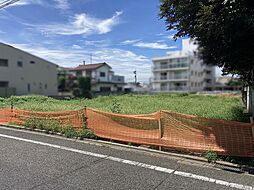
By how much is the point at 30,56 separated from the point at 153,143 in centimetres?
Answer: 2993

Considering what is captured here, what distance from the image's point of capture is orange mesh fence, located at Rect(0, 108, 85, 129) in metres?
6.46

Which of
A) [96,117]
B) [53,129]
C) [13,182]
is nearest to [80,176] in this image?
[13,182]

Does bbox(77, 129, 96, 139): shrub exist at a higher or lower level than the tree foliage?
lower

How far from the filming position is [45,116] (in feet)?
24.1

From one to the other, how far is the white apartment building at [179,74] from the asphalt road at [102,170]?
1606 inches

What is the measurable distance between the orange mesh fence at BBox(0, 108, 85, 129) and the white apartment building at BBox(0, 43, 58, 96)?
19010 millimetres

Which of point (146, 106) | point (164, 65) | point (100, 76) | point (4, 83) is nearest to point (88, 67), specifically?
point (100, 76)

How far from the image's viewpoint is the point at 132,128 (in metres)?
5.47

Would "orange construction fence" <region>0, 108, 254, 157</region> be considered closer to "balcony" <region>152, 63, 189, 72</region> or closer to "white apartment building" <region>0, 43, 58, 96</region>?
"white apartment building" <region>0, 43, 58, 96</region>

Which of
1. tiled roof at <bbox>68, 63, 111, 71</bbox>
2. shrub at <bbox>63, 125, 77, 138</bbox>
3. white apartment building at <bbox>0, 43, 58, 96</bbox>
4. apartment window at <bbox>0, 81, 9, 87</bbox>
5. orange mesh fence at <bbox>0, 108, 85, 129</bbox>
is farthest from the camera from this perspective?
tiled roof at <bbox>68, 63, 111, 71</bbox>

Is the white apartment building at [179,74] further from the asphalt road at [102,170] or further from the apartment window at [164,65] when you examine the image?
the asphalt road at [102,170]

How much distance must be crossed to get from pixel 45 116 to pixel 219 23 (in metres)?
5.78

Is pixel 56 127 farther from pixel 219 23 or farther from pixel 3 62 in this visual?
pixel 3 62

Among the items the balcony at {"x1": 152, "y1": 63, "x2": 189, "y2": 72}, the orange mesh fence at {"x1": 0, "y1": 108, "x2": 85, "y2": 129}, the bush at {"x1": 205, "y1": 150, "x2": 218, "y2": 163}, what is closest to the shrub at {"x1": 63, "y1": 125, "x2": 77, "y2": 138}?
the orange mesh fence at {"x1": 0, "y1": 108, "x2": 85, "y2": 129}
